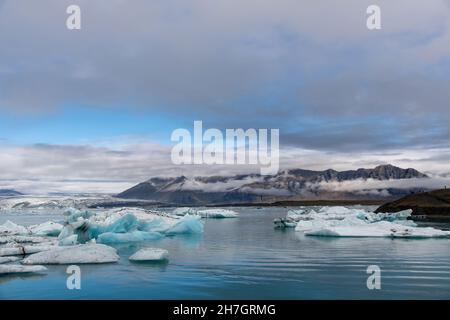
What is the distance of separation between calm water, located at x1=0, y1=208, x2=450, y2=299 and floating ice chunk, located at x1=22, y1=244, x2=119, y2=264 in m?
0.63

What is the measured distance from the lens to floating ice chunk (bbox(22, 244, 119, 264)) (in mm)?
18516

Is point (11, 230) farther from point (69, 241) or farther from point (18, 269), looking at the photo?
point (18, 269)

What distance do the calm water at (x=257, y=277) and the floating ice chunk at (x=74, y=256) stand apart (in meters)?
0.63

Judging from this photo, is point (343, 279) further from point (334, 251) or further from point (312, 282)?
point (334, 251)

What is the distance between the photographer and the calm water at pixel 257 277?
13.1 meters

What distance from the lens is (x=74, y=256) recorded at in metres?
18.7

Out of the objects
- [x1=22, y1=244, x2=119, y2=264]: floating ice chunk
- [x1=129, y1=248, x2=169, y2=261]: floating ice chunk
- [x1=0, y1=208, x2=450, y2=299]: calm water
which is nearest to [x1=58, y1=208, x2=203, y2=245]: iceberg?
[x1=0, y1=208, x2=450, y2=299]: calm water

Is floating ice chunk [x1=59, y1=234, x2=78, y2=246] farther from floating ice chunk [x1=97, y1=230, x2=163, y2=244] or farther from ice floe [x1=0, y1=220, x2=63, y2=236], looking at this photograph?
ice floe [x1=0, y1=220, x2=63, y2=236]

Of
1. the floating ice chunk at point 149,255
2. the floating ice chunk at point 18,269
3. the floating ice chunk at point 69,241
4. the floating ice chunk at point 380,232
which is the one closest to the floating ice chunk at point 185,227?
the floating ice chunk at point 380,232

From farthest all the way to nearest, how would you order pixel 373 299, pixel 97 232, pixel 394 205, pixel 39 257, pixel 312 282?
pixel 394 205 < pixel 97 232 < pixel 39 257 < pixel 312 282 < pixel 373 299

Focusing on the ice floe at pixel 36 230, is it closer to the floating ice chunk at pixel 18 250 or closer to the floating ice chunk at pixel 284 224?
the floating ice chunk at pixel 18 250

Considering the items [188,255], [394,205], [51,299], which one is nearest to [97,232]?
[188,255]
